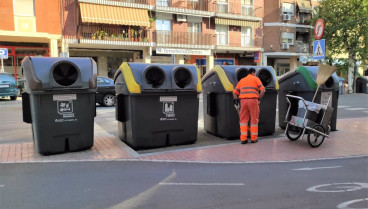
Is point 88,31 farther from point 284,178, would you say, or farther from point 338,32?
point 284,178

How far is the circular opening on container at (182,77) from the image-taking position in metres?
6.34

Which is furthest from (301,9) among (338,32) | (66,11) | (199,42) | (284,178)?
(284,178)

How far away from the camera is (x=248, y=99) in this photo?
639cm

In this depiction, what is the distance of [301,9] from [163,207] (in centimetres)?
3399

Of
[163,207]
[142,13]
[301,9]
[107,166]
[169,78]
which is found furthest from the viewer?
[301,9]

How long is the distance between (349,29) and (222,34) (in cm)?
1032

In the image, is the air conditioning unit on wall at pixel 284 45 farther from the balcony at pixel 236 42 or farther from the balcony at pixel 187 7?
the balcony at pixel 187 7

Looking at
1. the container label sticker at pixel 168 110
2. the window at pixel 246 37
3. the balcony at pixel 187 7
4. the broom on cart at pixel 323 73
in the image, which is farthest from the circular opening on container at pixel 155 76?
the window at pixel 246 37

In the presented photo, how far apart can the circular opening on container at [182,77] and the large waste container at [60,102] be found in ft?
5.20

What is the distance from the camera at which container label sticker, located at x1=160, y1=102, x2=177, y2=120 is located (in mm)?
6125

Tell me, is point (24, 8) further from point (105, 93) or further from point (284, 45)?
point (284, 45)

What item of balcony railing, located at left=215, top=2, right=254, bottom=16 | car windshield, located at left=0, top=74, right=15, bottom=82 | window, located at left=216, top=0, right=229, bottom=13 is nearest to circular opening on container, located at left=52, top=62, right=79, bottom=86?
car windshield, located at left=0, top=74, right=15, bottom=82

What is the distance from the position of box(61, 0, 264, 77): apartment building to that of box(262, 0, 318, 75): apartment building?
152cm

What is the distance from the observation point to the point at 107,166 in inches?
198
